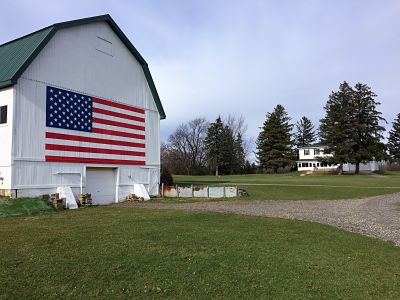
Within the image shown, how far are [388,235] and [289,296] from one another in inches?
272

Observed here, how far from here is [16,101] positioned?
17.6m

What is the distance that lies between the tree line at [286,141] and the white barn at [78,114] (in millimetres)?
46990

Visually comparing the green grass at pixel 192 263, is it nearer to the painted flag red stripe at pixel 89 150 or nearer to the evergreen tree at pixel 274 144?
the painted flag red stripe at pixel 89 150

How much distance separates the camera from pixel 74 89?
813 inches

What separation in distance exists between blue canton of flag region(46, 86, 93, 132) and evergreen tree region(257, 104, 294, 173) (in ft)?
200

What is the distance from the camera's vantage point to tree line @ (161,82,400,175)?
6525 centimetres

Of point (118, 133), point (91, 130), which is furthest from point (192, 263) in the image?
point (118, 133)

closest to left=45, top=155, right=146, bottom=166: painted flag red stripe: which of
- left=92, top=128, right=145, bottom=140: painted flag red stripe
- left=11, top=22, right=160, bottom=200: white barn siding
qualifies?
left=11, top=22, right=160, bottom=200: white barn siding

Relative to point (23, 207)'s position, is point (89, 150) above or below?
above

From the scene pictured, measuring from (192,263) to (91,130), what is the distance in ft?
50.5

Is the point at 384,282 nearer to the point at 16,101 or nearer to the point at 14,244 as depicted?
the point at 14,244

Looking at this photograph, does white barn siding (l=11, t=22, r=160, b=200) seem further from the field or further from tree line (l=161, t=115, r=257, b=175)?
tree line (l=161, t=115, r=257, b=175)

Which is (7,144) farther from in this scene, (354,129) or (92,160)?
(354,129)

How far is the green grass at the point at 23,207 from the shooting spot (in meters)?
15.6
